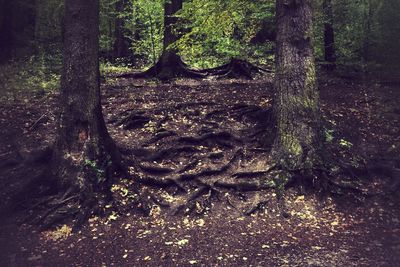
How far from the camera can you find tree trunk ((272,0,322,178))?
328 inches

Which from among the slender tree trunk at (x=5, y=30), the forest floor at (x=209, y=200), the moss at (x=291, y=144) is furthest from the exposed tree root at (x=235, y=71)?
the slender tree trunk at (x=5, y=30)

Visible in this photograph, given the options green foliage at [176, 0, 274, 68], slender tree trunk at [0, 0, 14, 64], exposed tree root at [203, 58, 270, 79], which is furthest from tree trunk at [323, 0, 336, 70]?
slender tree trunk at [0, 0, 14, 64]

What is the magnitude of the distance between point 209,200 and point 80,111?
10.6 feet

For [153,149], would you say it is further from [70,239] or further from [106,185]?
[70,239]

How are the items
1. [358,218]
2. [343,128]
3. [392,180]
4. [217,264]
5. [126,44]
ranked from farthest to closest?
1. [126,44]
2. [343,128]
3. [392,180]
4. [358,218]
5. [217,264]

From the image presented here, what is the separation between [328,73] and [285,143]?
9.49 metres

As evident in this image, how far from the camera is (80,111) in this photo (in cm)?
769

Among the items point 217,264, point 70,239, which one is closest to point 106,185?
point 70,239

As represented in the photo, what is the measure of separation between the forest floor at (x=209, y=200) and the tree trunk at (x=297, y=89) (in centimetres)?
70

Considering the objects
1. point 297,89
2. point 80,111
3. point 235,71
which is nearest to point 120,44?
point 235,71

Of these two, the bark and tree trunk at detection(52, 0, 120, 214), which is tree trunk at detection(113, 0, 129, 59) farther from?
tree trunk at detection(52, 0, 120, 214)

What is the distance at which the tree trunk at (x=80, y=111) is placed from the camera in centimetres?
757

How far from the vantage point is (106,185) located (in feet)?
25.7

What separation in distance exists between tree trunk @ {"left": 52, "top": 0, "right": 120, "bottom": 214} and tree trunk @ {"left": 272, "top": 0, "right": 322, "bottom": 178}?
160 inches
